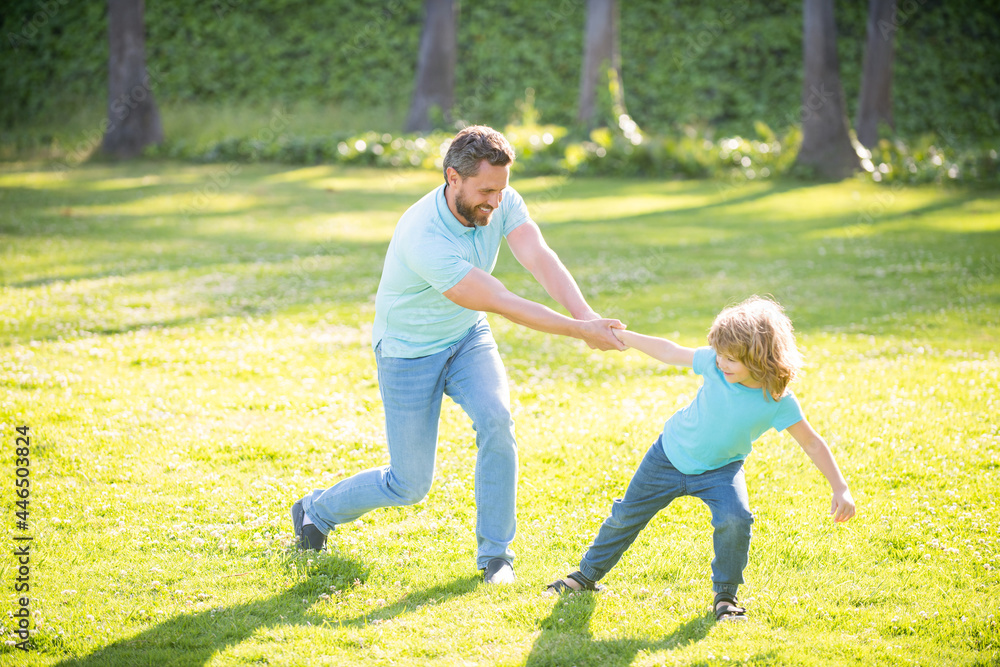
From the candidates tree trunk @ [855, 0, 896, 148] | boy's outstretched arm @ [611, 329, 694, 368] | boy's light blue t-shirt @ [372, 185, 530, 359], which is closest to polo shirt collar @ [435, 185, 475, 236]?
boy's light blue t-shirt @ [372, 185, 530, 359]

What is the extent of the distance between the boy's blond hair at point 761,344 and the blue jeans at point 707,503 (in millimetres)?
488

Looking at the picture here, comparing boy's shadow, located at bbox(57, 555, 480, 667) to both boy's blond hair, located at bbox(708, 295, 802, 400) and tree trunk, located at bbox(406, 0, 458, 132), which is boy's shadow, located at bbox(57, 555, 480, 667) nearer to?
boy's blond hair, located at bbox(708, 295, 802, 400)

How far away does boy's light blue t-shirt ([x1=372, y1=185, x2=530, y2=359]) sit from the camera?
4.01 meters

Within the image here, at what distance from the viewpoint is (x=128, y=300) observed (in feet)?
32.7

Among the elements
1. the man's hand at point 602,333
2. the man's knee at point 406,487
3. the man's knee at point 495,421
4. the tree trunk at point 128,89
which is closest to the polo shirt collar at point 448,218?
the man's hand at point 602,333

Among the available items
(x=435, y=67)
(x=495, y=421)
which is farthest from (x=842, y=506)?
(x=435, y=67)

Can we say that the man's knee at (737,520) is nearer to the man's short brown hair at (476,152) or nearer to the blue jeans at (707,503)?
the blue jeans at (707,503)

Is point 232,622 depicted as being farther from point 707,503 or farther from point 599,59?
point 599,59

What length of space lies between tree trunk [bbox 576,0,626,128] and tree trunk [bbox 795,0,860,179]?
4523 millimetres

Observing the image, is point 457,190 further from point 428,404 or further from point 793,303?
point 793,303

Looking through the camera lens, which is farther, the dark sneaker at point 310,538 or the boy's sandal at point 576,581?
the dark sneaker at point 310,538

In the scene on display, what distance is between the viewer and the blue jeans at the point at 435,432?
4180mm

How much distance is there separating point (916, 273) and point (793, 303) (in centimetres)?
266

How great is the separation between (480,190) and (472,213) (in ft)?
0.50
